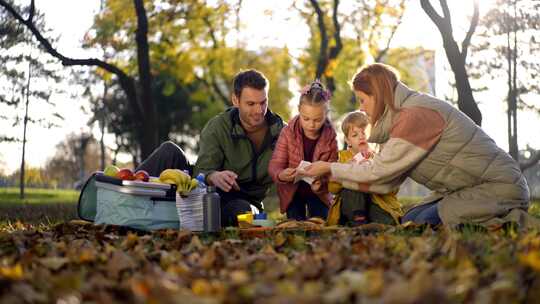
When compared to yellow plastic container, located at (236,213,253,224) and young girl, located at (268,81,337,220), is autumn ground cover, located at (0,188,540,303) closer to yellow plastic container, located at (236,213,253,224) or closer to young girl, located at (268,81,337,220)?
yellow plastic container, located at (236,213,253,224)

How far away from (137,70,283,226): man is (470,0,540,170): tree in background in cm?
1263

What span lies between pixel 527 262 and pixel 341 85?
105 feet

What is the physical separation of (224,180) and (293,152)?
0.62 m

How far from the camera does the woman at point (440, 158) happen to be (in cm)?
583

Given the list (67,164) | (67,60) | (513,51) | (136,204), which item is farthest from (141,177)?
(67,164)

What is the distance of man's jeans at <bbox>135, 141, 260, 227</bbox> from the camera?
710 cm

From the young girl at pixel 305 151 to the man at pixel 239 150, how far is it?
1.17ft

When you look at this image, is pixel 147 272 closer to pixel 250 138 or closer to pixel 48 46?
pixel 250 138

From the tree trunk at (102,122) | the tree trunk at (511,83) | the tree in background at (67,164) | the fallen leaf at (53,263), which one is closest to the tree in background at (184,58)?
the tree trunk at (102,122)

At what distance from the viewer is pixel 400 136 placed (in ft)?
19.1

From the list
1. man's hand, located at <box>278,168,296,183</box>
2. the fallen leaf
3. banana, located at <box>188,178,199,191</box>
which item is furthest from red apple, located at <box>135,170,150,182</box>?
the fallen leaf

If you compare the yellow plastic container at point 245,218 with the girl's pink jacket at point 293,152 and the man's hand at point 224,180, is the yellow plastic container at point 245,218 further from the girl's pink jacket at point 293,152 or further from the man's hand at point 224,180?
the girl's pink jacket at point 293,152

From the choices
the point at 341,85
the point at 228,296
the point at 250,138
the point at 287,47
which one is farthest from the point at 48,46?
the point at 341,85

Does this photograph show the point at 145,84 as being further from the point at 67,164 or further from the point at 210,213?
the point at 67,164
